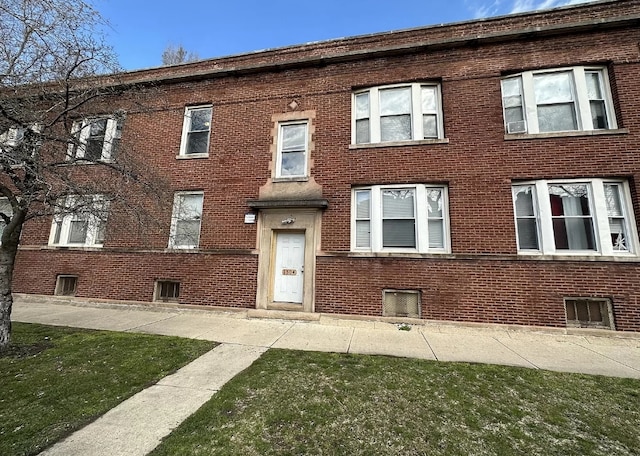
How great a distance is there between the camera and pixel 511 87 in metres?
7.95

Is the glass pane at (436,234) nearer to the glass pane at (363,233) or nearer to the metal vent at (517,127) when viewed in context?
the glass pane at (363,233)

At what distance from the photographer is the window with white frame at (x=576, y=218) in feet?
22.4

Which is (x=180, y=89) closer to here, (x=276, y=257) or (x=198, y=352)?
(x=276, y=257)

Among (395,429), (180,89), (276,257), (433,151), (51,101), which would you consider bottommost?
(395,429)

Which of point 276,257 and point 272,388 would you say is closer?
point 272,388

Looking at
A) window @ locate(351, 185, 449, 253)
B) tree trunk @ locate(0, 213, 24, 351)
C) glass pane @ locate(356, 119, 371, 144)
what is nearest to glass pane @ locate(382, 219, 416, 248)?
window @ locate(351, 185, 449, 253)

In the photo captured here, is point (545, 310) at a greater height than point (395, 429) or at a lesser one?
greater

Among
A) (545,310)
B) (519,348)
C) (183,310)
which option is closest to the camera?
(519,348)

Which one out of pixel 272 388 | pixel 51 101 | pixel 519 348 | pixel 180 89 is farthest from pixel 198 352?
pixel 180 89

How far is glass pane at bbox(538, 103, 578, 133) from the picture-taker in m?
7.50

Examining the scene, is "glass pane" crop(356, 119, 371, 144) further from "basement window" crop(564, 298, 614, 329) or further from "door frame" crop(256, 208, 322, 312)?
"basement window" crop(564, 298, 614, 329)

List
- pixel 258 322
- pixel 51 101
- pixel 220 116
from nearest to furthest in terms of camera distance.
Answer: pixel 51 101 → pixel 258 322 → pixel 220 116

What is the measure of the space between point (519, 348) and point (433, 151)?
4893mm

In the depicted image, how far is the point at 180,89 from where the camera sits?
977 centimetres
